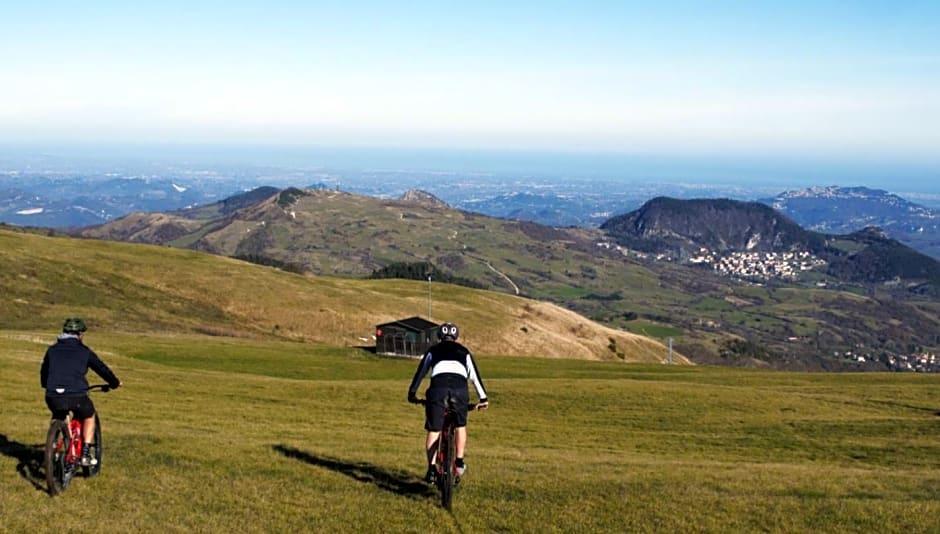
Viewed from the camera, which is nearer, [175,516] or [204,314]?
[175,516]

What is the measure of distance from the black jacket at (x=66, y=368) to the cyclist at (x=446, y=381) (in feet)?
23.4

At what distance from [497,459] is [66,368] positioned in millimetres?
13222

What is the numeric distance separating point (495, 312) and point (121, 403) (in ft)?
377

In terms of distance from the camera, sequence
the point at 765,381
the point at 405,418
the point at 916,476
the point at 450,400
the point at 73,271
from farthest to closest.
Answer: the point at 73,271, the point at 765,381, the point at 405,418, the point at 916,476, the point at 450,400

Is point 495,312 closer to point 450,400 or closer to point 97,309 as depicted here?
point 97,309

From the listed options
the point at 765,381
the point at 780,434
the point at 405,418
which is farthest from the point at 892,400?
the point at 405,418

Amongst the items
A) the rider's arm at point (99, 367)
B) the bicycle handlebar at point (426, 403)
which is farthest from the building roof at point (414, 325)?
the rider's arm at point (99, 367)

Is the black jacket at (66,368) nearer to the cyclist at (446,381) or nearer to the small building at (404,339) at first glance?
the cyclist at (446,381)

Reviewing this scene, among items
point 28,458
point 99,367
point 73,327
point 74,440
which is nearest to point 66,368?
point 99,367

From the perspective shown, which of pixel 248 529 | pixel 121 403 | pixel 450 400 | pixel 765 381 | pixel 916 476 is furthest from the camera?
pixel 765 381

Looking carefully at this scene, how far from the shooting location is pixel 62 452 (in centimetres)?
1672

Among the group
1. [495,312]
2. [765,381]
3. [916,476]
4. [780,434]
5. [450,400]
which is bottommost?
[495,312]

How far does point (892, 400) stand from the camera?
169 ft

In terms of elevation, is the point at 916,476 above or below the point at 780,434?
above
